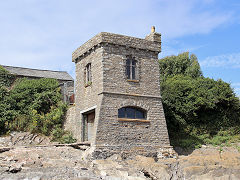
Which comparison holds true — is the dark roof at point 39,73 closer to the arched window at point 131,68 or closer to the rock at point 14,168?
the arched window at point 131,68

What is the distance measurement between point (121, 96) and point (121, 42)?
3.00 m

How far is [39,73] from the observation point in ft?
93.4

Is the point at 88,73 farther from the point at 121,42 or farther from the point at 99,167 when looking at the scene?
the point at 99,167

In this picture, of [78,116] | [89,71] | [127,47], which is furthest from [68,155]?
[127,47]

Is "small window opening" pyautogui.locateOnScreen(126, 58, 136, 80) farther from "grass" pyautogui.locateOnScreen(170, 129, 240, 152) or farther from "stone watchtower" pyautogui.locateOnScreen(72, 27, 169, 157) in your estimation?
"grass" pyautogui.locateOnScreen(170, 129, 240, 152)

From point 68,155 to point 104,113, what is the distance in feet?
9.17

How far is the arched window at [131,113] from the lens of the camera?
17344 mm

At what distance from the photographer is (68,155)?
1555cm

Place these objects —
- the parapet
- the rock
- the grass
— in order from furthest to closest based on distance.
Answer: the grass → the parapet → the rock

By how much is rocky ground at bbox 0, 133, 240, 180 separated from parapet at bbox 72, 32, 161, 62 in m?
6.00

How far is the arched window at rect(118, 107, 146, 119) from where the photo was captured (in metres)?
17.3

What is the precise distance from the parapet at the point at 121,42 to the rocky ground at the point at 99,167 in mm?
6001

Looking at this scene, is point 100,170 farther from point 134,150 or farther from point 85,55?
point 85,55

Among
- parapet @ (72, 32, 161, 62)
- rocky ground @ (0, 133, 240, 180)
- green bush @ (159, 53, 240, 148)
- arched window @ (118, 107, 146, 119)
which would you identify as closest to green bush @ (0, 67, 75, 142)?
arched window @ (118, 107, 146, 119)
